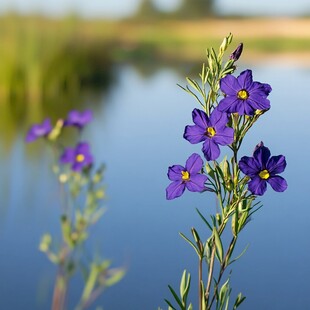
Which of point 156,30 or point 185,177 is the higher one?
point 156,30

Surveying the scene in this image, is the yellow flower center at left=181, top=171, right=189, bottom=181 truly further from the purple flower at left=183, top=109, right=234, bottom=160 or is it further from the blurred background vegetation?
the blurred background vegetation

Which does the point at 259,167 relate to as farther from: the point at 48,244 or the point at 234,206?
the point at 48,244

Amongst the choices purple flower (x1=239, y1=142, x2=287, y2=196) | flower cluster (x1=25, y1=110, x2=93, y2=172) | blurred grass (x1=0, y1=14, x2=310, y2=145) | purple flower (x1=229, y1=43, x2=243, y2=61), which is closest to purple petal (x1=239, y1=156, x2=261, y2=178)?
purple flower (x1=239, y1=142, x2=287, y2=196)

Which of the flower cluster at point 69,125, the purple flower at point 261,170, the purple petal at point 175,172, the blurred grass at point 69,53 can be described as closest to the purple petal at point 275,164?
the purple flower at point 261,170

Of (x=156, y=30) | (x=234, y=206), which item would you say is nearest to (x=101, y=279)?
(x=234, y=206)

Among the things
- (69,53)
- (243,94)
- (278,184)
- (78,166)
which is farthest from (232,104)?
(69,53)

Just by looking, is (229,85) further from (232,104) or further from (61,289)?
(61,289)

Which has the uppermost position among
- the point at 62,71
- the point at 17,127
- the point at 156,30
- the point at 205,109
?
the point at 156,30
